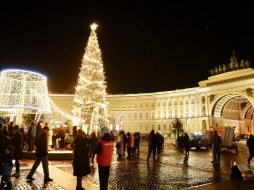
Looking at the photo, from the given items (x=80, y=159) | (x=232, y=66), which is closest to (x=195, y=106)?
(x=232, y=66)

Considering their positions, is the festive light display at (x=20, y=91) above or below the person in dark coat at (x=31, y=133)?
above

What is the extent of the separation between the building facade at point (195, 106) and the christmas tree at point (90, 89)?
2173 cm

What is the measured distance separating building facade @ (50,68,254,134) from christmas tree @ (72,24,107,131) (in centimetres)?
2173

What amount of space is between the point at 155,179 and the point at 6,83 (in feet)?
47.2

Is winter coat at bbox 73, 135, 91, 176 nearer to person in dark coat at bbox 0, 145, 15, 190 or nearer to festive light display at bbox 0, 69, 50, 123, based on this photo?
person in dark coat at bbox 0, 145, 15, 190

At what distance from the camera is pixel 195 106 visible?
2980 inches

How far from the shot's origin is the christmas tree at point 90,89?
31.3 metres

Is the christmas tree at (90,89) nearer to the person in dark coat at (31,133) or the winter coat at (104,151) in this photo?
the person in dark coat at (31,133)

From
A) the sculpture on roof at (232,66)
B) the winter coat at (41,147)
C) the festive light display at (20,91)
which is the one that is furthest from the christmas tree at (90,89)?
the sculpture on roof at (232,66)

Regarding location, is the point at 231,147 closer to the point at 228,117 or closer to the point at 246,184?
the point at 246,184

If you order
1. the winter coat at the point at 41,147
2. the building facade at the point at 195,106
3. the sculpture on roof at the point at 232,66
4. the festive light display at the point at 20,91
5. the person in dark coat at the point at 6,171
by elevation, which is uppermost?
the sculpture on roof at the point at 232,66

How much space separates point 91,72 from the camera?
1247 inches

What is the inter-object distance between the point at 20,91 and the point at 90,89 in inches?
484

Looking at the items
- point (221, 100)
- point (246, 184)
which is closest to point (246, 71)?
point (221, 100)
